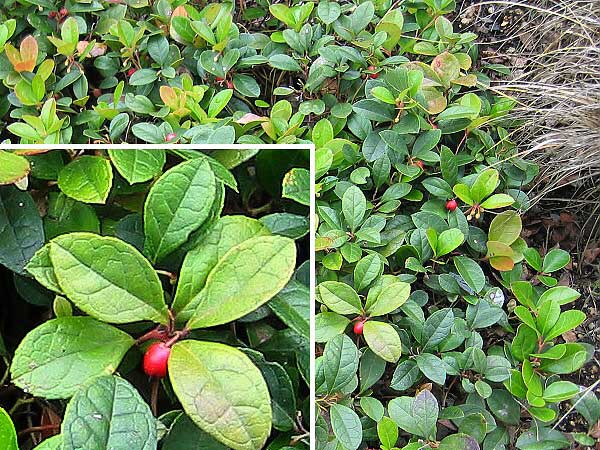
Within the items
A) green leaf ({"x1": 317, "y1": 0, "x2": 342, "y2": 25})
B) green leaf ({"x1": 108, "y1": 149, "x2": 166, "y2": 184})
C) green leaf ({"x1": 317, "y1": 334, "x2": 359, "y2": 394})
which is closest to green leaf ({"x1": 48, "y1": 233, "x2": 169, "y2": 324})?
green leaf ({"x1": 108, "y1": 149, "x2": 166, "y2": 184})

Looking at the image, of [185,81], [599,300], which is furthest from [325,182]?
[599,300]

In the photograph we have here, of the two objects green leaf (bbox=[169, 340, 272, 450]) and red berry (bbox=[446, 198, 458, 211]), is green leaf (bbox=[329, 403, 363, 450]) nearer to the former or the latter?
red berry (bbox=[446, 198, 458, 211])

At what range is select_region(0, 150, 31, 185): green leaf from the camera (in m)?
0.64

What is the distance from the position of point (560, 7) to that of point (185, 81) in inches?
35.4

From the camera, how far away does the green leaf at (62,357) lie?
1.78 feet

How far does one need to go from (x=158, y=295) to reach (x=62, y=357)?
9 cm

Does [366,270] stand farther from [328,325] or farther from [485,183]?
[485,183]

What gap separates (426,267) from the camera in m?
1.32

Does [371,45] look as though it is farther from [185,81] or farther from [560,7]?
[560,7]

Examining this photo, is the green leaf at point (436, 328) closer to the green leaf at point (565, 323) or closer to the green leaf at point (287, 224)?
the green leaf at point (565, 323)

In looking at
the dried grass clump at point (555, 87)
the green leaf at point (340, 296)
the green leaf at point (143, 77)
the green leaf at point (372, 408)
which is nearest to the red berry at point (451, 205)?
the dried grass clump at point (555, 87)

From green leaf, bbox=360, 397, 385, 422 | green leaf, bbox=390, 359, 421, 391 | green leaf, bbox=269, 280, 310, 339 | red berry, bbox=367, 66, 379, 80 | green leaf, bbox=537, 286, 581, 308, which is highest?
green leaf, bbox=269, 280, 310, 339

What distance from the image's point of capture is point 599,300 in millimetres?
1474

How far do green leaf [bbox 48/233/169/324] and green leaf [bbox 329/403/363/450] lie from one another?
580mm
